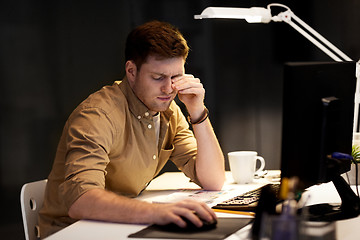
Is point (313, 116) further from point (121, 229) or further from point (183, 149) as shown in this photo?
point (183, 149)

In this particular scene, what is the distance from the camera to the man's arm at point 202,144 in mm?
2158

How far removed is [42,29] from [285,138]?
1941 millimetres

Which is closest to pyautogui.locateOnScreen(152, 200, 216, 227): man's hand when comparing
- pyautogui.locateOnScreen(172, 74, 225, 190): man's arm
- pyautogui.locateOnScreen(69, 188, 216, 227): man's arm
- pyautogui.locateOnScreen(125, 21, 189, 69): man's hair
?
pyautogui.locateOnScreen(69, 188, 216, 227): man's arm

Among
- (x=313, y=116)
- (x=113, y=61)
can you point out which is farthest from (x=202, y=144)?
(x=113, y=61)

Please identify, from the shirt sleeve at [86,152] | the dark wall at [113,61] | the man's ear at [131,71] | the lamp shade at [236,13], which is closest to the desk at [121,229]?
the shirt sleeve at [86,152]

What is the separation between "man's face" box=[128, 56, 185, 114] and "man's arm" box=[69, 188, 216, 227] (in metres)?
0.52

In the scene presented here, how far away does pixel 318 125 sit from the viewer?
1.54m

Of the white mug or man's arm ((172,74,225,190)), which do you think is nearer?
man's arm ((172,74,225,190))

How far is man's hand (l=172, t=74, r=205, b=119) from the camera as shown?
2127 millimetres

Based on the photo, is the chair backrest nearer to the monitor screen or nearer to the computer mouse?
the computer mouse

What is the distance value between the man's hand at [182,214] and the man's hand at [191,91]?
0.67 m

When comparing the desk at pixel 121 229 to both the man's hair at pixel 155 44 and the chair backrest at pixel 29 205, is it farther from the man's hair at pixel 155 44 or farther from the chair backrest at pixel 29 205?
the man's hair at pixel 155 44

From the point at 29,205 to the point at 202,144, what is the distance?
0.71 meters

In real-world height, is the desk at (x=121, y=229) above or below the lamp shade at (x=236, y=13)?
below
